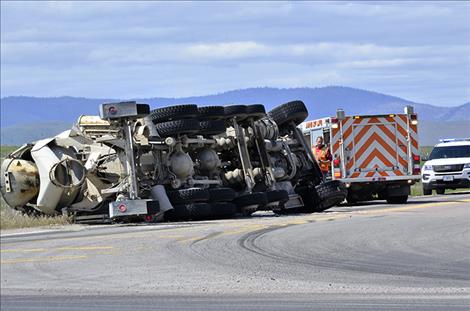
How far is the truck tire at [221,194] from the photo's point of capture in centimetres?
2253

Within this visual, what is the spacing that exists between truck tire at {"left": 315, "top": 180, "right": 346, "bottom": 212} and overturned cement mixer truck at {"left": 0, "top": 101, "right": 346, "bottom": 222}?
0.85 m

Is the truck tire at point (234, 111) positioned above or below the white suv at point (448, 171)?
above

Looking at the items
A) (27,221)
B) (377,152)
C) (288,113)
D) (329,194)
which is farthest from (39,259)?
(377,152)

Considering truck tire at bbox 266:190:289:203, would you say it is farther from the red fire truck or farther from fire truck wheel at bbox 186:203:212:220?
A: the red fire truck

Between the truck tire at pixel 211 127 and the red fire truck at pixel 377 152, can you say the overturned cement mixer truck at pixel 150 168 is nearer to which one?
the truck tire at pixel 211 127

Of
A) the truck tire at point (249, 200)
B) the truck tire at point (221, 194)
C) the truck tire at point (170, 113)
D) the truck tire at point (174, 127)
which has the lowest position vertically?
the truck tire at point (249, 200)

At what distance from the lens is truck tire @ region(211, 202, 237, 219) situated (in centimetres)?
2228

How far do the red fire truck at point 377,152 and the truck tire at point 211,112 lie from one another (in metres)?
5.93

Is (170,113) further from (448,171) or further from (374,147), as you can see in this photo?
(448,171)

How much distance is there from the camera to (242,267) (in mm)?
14023

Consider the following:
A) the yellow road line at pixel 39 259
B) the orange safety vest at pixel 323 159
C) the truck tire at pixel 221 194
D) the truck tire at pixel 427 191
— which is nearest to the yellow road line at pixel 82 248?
the yellow road line at pixel 39 259

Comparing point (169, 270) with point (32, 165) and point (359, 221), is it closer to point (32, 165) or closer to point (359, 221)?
point (359, 221)

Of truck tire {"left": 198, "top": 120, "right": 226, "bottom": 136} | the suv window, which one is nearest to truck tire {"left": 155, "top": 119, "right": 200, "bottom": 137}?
truck tire {"left": 198, "top": 120, "right": 226, "bottom": 136}

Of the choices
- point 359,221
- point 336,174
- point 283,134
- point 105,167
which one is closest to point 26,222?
point 105,167
